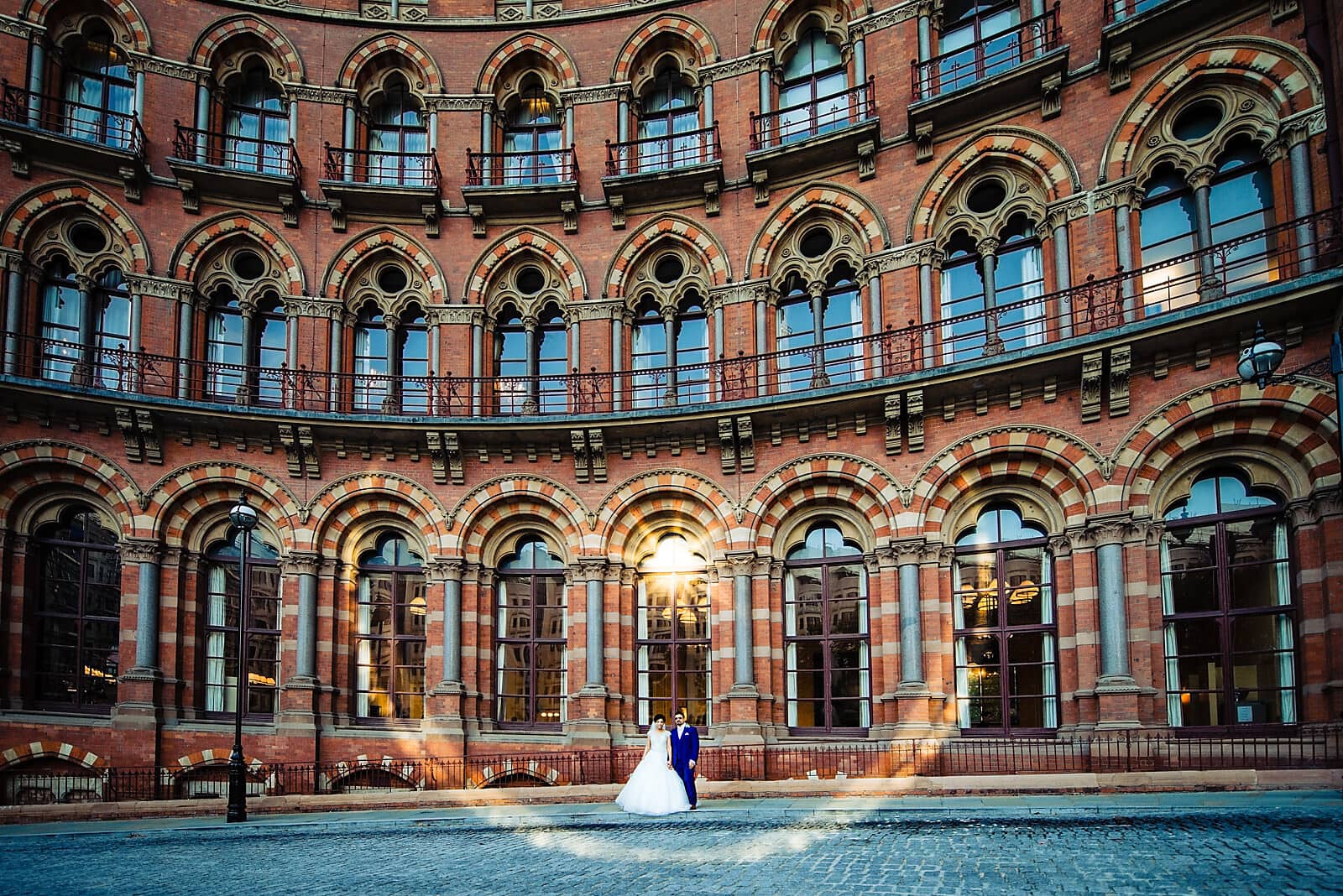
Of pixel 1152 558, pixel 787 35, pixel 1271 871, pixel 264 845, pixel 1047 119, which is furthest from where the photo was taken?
pixel 787 35

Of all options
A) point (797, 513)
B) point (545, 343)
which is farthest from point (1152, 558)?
point (545, 343)

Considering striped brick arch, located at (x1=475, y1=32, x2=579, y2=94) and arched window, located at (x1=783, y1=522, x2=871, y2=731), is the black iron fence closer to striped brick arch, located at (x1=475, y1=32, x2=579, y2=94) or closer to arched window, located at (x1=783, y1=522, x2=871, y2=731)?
arched window, located at (x1=783, y1=522, x2=871, y2=731)

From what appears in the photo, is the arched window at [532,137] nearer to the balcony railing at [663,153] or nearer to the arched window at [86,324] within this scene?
the balcony railing at [663,153]

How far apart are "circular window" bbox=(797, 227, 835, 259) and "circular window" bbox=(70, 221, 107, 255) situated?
49.5 ft

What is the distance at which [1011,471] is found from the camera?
19.5 metres

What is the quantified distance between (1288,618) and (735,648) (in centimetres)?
978

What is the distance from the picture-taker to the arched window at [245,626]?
2202 cm

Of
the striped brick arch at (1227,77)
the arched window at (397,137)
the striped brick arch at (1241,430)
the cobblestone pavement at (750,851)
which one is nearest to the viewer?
the cobblestone pavement at (750,851)

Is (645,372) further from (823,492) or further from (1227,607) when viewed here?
(1227,607)

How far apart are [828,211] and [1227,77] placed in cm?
764

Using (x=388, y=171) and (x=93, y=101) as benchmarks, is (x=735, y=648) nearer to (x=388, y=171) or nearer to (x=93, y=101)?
(x=388, y=171)

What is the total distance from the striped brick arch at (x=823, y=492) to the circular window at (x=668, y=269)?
214 inches

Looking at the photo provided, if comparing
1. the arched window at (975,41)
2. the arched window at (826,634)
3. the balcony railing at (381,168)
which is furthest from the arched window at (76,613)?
the arched window at (975,41)

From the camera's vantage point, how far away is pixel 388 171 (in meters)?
24.8
